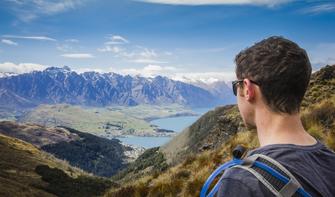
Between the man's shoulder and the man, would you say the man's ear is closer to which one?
the man

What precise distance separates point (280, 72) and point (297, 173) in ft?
2.36

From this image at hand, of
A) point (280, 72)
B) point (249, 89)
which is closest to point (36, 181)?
point (249, 89)

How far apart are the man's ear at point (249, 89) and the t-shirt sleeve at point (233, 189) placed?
2.41ft

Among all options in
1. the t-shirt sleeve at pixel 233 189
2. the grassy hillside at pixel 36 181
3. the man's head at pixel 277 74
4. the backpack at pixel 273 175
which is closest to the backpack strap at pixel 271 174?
the backpack at pixel 273 175

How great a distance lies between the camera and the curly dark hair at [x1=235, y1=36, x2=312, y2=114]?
273cm

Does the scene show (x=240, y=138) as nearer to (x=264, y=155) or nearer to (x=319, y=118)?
(x=319, y=118)

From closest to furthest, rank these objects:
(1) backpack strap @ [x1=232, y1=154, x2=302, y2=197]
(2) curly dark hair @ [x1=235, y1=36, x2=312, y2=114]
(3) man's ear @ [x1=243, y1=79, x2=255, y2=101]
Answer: (1) backpack strap @ [x1=232, y1=154, x2=302, y2=197] < (2) curly dark hair @ [x1=235, y1=36, x2=312, y2=114] < (3) man's ear @ [x1=243, y1=79, x2=255, y2=101]

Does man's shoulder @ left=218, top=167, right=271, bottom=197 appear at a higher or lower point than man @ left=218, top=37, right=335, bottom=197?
lower

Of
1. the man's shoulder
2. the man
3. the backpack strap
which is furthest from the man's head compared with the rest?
the man's shoulder

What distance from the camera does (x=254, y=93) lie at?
2861 mm

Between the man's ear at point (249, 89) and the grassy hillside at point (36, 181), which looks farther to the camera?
the grassy hillside at point (36, 181)

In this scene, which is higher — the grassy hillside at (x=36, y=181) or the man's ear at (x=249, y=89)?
the man's ear at (x=249, y=89)

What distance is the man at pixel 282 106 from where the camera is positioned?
257 cm

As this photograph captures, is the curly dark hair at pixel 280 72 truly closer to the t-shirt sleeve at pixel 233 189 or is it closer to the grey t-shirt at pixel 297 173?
the grey t-shirt at pixel 297 173
